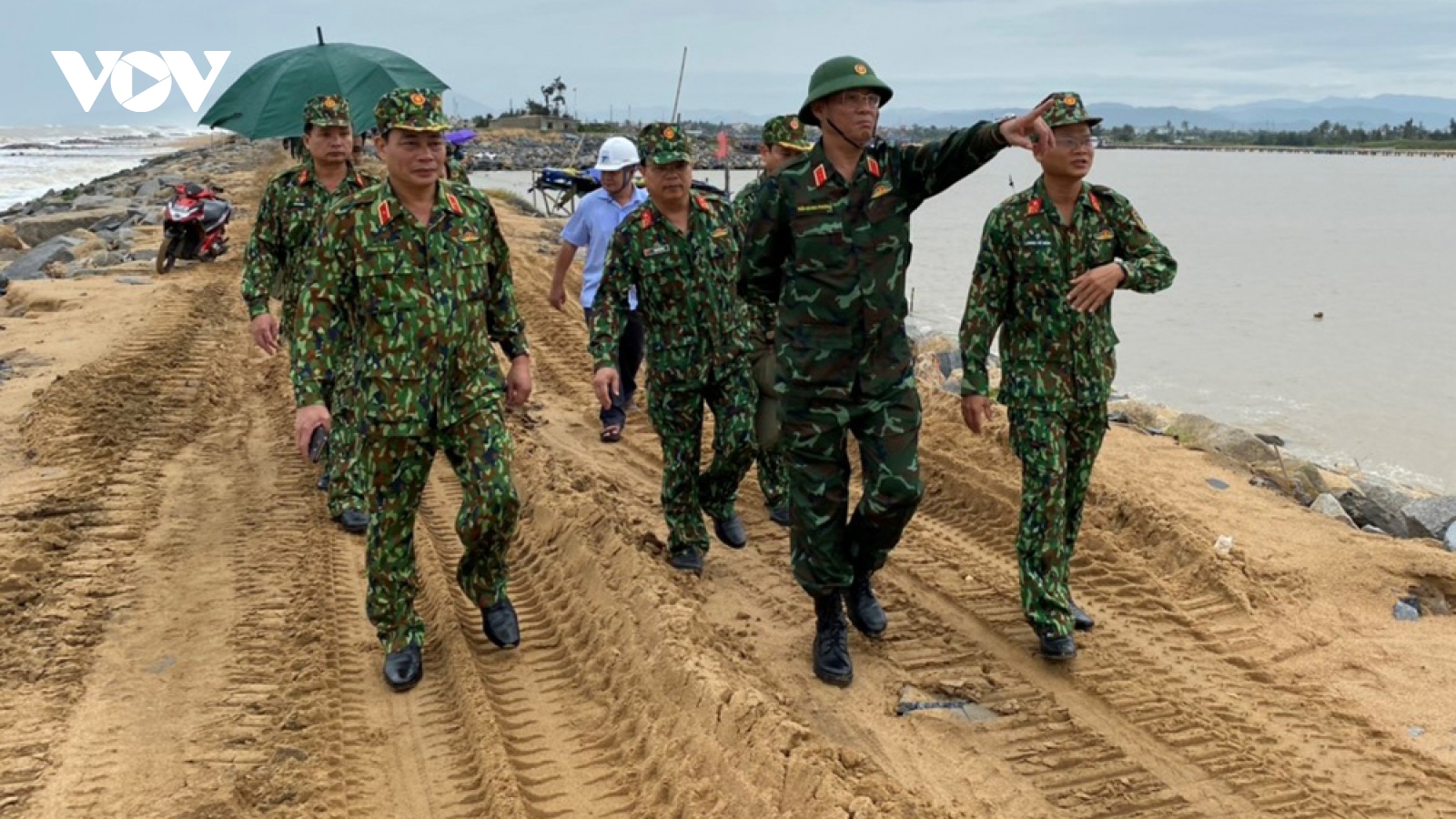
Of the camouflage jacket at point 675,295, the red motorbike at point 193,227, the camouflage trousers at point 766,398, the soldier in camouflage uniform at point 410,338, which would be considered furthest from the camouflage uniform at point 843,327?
the red motorbike at point 193,227

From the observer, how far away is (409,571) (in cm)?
447

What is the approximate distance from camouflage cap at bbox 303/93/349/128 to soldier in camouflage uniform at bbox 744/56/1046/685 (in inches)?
117

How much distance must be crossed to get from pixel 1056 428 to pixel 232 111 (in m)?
5.80

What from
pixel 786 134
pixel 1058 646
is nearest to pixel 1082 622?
pixel 1058 646

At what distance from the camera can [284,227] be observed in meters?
6.41

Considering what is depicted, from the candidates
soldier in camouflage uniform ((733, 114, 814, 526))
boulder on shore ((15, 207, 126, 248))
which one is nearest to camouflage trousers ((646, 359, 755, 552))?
soldier in camouflage uniform ((733, 114, 814, 526))

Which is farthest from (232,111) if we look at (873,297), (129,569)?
(873,297)

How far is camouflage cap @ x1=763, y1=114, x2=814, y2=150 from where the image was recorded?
6.57 m

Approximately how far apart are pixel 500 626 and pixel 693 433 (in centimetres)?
135

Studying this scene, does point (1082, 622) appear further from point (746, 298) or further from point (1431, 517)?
point (1431, 517)

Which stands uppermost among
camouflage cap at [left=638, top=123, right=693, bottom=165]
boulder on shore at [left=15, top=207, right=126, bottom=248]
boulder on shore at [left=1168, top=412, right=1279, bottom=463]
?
camouflage cap at [left=638, top=123, right=693, bottom=165]

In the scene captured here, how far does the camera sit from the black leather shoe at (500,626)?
4809 mm

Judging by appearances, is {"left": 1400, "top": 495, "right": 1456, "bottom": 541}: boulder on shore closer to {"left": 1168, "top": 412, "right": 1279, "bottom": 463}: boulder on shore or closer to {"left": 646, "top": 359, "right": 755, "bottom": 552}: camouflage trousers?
{"left": 1168, "top": 412, "right": 1279, "bottom": 463}: boulder on shore

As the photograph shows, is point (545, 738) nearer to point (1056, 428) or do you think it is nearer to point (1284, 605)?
point (1056, 428)
